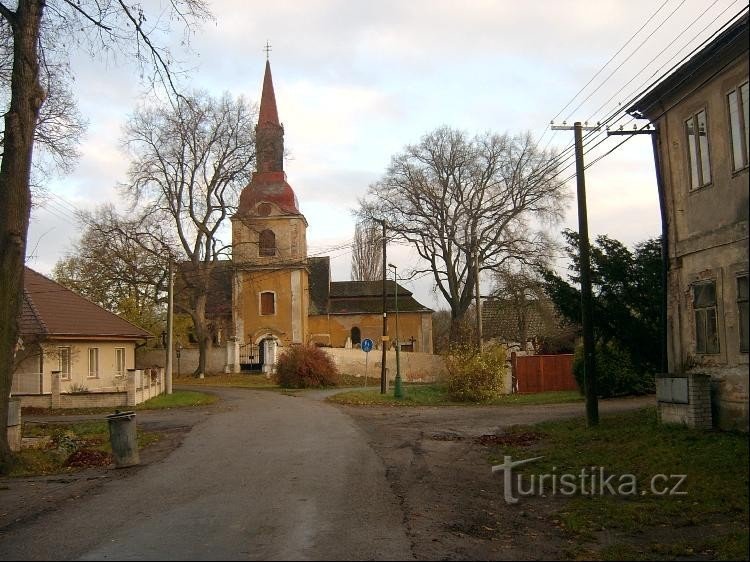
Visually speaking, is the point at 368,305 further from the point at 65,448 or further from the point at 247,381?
the point at 65,448

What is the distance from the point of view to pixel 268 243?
2162 inches

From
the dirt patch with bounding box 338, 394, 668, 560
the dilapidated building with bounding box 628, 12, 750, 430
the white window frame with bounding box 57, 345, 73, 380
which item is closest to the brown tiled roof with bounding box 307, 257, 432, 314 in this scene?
the white window frame with bounding box 57, 345, 73, 380

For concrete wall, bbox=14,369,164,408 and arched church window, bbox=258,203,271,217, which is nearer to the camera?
concrete wall, bbox=14,369,164,408

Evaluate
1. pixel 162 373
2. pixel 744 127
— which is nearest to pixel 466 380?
pixel 162 373

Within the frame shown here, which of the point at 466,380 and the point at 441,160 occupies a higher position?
the point at 441,160

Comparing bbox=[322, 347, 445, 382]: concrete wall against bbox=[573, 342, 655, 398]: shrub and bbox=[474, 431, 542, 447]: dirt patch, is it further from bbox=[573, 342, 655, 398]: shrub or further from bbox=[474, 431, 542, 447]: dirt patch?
bbox=[474, 431, 542, 447]: dirt patch

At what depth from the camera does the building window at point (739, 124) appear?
40.2 ft

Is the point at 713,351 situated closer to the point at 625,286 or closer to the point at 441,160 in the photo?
the point at 625,286

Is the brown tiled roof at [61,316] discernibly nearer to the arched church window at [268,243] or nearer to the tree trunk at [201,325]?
the tree trunk at [201,325]

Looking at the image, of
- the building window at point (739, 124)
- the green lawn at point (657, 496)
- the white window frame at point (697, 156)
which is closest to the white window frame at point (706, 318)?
the green lawn at point (657, 496)

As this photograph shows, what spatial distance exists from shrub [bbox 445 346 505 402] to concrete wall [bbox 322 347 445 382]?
1352 centimetres

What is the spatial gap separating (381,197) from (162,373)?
63.3ft

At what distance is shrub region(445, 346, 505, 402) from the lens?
1228 inches

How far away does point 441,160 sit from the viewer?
159 feet
